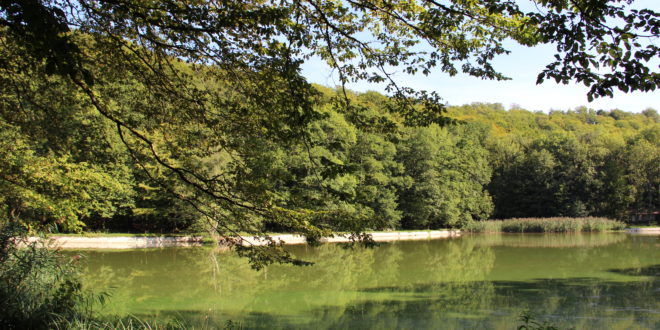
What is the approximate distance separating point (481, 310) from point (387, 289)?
7.29ft

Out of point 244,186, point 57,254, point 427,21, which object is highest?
point 427,21

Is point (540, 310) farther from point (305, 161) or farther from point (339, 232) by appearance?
point (305, 161)

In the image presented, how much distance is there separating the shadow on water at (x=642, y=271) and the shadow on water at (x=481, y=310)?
1614 mm

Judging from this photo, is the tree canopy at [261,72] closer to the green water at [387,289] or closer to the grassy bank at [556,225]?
the green water at [387,289]

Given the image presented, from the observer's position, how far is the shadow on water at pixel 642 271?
10.8m

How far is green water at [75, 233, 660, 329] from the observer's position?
22.0 ft

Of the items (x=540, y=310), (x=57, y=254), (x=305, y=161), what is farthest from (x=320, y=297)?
(x=305, y=161)

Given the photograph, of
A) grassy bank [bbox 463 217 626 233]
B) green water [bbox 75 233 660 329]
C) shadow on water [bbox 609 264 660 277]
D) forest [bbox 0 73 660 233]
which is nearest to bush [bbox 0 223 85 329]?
forest [bbox 0 73 660 233]

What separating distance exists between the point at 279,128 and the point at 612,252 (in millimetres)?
15763

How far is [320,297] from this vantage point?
328 inches

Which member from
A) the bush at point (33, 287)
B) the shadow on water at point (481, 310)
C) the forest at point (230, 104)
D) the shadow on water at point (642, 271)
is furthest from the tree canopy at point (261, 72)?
the shadow on water at point (642, 271)

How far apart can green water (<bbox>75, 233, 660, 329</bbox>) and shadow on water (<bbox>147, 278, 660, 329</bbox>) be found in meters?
0.02

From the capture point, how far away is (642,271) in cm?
1131

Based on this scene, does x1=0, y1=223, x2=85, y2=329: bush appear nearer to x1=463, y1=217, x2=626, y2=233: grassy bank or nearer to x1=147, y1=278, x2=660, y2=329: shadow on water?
x1=147, y1=278, x2=660, y2=329: shadow on water
